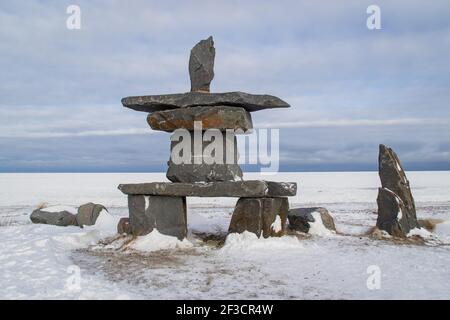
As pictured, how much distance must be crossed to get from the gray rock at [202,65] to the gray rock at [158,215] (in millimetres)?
3114

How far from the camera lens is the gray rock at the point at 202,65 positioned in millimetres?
11648

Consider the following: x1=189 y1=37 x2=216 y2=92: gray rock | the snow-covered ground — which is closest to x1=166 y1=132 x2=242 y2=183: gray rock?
x1=189 y1=37 x2=216 y2=92: gray rock

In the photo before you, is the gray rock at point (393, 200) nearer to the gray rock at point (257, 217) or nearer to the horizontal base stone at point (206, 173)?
the gray rock at point (257, 217)

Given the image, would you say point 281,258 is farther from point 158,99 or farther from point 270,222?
point 158,99

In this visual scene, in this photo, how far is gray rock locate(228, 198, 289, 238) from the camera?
10914mm

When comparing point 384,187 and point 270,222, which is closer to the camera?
point 270,222

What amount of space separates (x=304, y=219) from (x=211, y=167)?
11.6 ft

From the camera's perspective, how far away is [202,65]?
11.6 meters

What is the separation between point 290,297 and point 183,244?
4922 mm

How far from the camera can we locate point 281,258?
9.49 m

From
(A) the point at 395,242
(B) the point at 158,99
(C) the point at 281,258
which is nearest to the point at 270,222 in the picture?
(C) the point at 281,258

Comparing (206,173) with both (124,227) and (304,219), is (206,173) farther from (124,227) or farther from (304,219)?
(304,219)

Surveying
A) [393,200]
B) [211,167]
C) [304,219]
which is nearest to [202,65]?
[211,167]

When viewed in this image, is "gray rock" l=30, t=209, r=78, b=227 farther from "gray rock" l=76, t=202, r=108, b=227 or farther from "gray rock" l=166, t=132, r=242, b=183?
"gray rock" l=166, t=132, r=242, b=183
